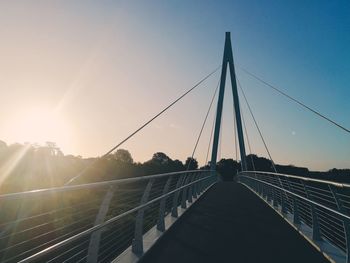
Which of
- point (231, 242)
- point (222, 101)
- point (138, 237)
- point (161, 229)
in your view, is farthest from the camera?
point (222, 101)

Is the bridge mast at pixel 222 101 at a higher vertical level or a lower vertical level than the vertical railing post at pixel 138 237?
higher

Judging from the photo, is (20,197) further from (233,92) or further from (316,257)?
(233,92)

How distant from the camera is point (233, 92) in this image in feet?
97.5

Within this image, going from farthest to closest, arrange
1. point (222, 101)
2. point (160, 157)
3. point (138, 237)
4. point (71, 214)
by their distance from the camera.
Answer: point (160, 157) → point (222, 101) → point (138, 237) → point (71, 214)

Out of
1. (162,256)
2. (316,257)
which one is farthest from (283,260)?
→ (162,256)

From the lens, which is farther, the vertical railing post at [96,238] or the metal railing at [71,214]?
the vertical railing post at [96,238]

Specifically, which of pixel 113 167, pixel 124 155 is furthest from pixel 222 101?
pixel 124 155

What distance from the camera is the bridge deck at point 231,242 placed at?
5.61 metres

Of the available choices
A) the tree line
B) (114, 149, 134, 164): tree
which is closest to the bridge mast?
the tree line

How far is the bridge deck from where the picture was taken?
5605mm

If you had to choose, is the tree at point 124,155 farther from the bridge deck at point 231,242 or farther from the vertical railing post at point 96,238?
the vertical railing post at point 96,238

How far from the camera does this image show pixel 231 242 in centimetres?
668

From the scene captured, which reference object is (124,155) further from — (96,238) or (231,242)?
(96,238)

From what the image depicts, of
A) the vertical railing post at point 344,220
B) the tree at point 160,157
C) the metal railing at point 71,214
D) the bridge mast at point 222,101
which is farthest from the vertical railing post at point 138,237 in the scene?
the tree at point 160,157
